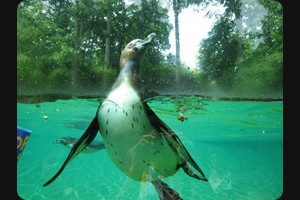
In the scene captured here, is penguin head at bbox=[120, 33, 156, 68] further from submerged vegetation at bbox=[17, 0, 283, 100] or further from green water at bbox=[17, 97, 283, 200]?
green water at bbox=[17, 97, 283, 200]

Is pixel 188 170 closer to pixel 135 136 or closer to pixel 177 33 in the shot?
pixel 135 136

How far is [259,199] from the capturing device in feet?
11.7

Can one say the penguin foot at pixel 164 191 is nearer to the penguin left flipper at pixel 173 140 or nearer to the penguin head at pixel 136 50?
the penguin left flipper at pixel 173 140

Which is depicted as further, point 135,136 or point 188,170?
point 188,170

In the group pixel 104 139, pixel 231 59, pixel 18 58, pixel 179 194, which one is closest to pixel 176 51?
pixel 231 59

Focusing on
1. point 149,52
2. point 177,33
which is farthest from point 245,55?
point 149,52

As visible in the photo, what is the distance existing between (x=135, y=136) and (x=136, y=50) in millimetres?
818

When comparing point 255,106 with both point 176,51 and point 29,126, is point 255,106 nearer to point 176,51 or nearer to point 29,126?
point 176,51

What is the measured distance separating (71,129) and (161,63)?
109 centimetres

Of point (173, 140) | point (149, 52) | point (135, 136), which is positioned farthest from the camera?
point (149, 52)

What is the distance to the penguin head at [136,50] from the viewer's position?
3.29m

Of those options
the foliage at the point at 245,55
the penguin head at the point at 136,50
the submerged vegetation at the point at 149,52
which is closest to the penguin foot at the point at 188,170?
the submerged vegetation at the point at 149,52

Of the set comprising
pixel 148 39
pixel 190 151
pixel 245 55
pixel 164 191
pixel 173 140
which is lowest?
pixel 164 191

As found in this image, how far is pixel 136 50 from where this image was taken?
3312mm
